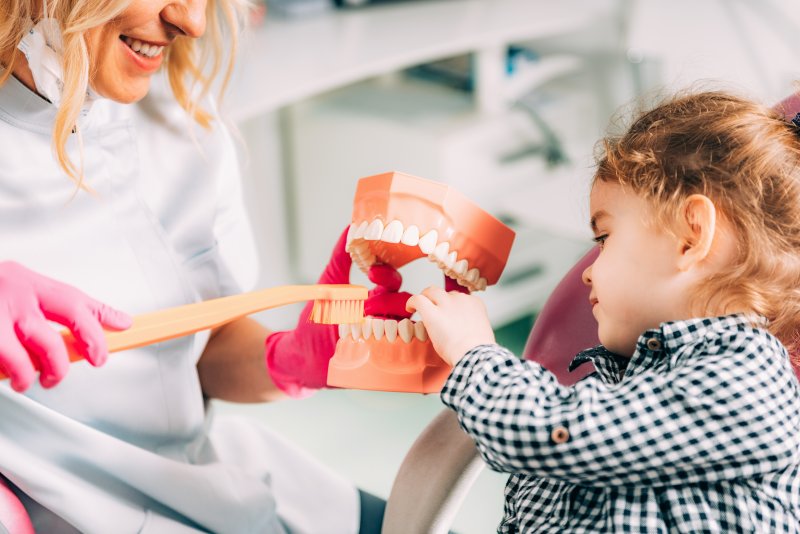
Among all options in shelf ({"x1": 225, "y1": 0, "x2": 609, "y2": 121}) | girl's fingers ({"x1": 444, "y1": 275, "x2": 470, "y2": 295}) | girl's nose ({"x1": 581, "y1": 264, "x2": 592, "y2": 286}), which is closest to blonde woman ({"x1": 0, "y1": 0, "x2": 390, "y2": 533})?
girl's fingers ({"x1": 444, "y1": 275, "x2": 470, "y2": 295})

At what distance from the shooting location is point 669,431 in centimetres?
70

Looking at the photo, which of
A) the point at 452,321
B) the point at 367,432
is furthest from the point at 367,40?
the point at 452,321

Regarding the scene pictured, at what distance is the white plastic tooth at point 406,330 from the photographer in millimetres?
889

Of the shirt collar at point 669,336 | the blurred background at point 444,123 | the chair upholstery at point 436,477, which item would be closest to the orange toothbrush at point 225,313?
the chair upholstery at point 436,477

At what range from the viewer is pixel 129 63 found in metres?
0.87

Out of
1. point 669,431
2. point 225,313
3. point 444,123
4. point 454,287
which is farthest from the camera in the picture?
point 444,123

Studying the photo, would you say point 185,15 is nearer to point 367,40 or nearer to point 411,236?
point 411,236

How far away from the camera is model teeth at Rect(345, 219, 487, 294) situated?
33.2 inches

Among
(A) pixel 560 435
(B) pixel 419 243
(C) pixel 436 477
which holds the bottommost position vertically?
(C) pixel 436 477

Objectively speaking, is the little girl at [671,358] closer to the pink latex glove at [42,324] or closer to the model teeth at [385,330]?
the model teeth at [385,330]

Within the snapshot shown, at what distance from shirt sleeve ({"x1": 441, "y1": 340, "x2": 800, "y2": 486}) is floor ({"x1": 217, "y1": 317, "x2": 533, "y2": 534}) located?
1.02 metres

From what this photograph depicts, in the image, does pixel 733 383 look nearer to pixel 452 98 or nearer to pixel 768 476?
pixel 768 476

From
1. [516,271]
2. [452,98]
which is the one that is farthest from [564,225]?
[452,98]

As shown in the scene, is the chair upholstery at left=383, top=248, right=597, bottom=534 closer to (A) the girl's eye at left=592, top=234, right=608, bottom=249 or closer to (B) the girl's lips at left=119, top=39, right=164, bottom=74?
(A) the girl's eye at left=592, top=234, right=608, bottom=249
